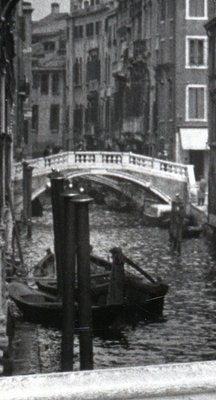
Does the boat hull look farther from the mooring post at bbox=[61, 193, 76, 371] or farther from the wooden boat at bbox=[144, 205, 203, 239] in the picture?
the wooden boat at bbox=[144, 205, 203, 239]

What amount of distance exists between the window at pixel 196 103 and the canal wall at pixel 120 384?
822 inches

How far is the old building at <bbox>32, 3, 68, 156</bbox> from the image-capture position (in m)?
32.8

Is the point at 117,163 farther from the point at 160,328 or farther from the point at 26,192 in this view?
the point at 160,328

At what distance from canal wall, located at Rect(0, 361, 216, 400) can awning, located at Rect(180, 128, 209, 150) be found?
20.5 metres

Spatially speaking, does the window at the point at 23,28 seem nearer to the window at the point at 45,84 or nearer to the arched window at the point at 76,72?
the arched window at the point at 76,72

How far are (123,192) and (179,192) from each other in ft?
8.28

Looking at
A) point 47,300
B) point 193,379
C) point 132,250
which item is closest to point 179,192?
point 132,250

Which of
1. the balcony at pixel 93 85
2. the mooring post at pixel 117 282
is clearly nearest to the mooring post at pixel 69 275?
the mooring post at pixel 117 282

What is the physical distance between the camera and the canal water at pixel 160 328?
747cm

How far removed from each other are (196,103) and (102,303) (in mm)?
14791

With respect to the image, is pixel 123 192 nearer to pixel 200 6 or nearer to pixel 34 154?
pixel 200 6

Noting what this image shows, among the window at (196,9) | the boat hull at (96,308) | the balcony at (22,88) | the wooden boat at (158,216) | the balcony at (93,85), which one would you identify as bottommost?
the wooden boat at (158,216)

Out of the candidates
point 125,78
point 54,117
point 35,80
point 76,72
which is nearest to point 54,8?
point 35,80

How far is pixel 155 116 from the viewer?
A: 24.5 metres
